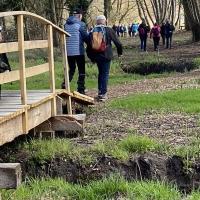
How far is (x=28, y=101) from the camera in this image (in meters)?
10.1

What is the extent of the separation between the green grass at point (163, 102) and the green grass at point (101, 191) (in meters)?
4.78

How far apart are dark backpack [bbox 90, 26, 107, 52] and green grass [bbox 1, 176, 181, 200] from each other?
608cm

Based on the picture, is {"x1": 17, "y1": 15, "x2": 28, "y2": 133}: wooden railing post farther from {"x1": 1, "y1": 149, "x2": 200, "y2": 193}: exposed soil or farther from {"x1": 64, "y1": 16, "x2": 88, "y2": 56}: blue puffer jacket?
{"x1": 64, "y1": 16, "x2": 88, "y2": 56}: blue puffer jacket

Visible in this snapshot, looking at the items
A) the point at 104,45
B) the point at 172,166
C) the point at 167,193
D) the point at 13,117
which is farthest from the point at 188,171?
the point at 104,45

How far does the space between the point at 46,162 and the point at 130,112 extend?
11.9 ft

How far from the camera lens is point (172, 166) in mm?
9547

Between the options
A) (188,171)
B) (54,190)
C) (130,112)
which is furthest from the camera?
(130,112)

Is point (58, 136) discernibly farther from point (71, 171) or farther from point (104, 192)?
point (104, 192)

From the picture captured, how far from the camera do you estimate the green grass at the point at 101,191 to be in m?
7.88

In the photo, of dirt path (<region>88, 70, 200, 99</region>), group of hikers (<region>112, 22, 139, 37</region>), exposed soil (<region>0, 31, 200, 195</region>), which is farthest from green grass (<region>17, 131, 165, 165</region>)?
group of hikers (<region>112, 22, 139, 37</region>)

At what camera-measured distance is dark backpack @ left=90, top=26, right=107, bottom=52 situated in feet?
47.0

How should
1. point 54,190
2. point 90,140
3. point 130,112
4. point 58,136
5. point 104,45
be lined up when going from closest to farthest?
point 54,190 → point 90,140 → point 58,136 → point 130,112 → point 104,45

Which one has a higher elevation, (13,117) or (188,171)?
(13,117)

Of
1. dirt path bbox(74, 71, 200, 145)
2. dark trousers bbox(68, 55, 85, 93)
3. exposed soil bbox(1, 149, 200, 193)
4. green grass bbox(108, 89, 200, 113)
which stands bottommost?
exposed soil bbox(1, 149, 200, 193)
